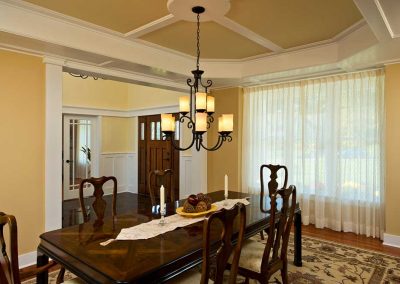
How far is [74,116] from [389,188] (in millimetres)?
6363

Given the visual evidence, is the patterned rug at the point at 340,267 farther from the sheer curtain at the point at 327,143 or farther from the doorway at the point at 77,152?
the doorway at the point at 77,152

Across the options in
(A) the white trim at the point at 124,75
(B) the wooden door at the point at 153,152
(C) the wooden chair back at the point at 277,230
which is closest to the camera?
(C) the wooden chair back at the point at 277,230

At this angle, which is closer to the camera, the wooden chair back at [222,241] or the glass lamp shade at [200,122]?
the wooden chair back at [222,241]

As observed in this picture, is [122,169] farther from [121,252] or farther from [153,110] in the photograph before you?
[121,252]

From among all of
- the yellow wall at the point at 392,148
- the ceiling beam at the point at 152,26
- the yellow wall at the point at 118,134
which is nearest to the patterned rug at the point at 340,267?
the yellow wall at the point at 392,148

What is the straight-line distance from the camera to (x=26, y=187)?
3.02 meters

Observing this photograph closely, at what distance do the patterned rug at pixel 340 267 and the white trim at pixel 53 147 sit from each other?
0.66 m

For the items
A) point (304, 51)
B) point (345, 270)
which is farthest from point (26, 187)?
point (304, 51)

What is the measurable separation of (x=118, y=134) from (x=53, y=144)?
4.12m

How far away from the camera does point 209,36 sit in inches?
132

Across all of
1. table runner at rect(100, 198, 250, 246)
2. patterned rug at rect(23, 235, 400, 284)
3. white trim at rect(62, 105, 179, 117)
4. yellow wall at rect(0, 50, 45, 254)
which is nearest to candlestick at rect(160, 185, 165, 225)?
table runner at rect(100, 198, 250, 246)

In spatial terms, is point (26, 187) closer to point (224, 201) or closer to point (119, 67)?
point (119, 67)

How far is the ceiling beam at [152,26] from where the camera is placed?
279cm

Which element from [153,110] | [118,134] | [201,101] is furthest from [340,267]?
[118,134]
